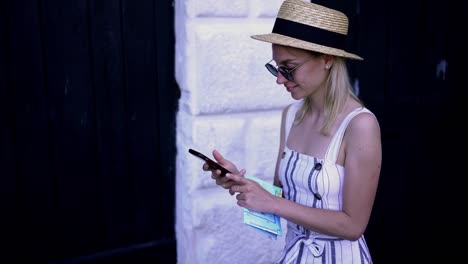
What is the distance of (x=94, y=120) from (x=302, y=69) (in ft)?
3.27

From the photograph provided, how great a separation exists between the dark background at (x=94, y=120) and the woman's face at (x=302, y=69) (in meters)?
0.79

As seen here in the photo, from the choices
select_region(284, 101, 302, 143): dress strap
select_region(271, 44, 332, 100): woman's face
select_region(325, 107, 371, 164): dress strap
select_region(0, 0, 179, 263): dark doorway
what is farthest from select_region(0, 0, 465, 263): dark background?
select_region(325, 107, 371, 164): dress strap

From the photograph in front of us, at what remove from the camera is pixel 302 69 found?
1.61 meters

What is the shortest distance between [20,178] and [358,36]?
1.86 metres

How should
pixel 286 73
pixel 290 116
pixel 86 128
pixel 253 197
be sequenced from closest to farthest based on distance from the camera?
pixel 253 197 < pixel 286 73 < pixel 290 116 < pixel 86 128

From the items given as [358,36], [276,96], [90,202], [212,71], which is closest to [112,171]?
[90,202]

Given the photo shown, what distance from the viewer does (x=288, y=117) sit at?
1.90 metres

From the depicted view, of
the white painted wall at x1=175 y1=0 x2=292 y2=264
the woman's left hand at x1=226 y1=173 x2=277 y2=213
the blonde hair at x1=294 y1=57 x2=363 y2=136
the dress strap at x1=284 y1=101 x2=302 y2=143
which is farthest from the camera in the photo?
the white painted wall at x1=175 y1=0 x2=292 y2=264

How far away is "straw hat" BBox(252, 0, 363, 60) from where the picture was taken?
5.11 ft

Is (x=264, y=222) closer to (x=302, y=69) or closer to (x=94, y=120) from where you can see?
(x=302, y=69)

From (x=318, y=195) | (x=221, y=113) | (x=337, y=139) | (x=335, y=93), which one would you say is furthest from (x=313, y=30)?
(x=221, y=113)

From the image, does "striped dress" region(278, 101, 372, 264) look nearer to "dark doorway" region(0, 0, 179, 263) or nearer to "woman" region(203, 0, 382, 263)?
"woman" region(203, 0, 382, 263)

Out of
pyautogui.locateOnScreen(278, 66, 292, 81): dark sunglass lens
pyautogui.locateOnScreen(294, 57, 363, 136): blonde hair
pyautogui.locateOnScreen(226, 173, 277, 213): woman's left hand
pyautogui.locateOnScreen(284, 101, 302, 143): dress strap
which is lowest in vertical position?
pyautogui.locateOnScreen(226, 173, 277, 213): woman's left hand

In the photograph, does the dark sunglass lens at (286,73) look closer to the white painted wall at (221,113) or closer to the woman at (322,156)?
the woman at (322,156)
